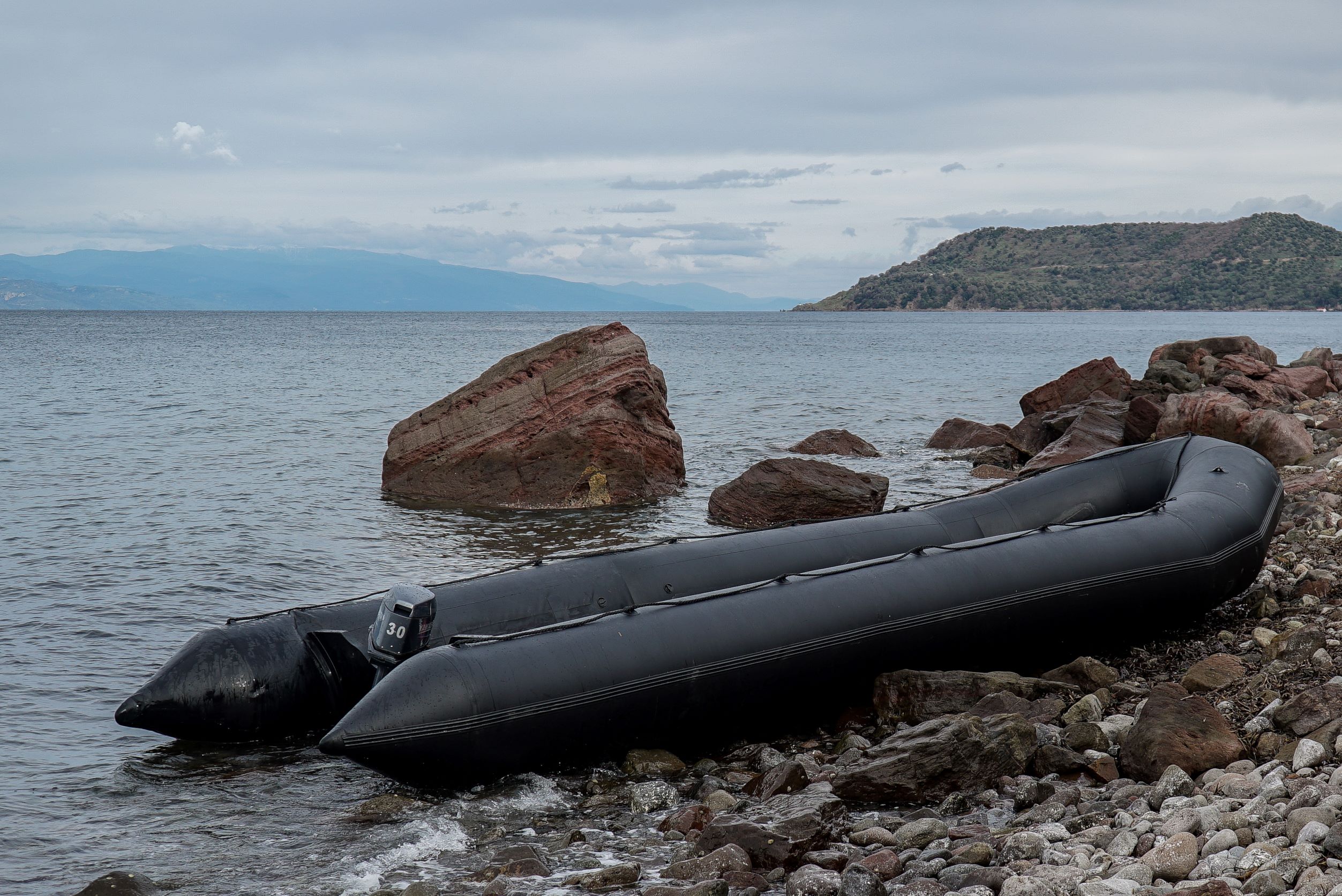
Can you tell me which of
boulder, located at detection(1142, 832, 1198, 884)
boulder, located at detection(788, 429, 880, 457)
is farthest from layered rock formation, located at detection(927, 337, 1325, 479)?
boulder, located at detection(1142, 832, 1198, 884)

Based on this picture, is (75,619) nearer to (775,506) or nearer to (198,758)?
(198,758)

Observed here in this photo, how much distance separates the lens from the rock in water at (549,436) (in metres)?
14.3

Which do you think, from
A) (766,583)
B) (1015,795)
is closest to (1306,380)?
(766,583)

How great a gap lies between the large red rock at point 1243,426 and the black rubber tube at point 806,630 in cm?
449

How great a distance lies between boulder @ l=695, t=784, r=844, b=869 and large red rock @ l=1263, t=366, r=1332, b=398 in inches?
698

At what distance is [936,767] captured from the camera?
18.1ft

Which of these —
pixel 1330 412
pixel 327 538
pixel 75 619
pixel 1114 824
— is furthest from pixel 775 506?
pixel 1330 412

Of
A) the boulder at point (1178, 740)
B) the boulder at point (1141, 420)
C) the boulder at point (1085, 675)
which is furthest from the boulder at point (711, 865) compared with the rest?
the boulder at point (1141, 420)

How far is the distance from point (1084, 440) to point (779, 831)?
36.3 ft

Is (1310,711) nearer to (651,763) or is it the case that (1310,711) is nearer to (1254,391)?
(651,763)

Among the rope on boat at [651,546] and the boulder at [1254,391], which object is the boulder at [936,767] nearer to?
the rope on boat at [651,546]

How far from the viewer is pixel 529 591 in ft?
23.4

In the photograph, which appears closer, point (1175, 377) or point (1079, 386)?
point (1175, 377)

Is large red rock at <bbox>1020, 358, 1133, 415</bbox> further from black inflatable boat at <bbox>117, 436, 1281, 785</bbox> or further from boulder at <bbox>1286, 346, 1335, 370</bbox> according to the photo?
black inflatable boat at <bbox>117, 436, 1281, 785</bbox>
